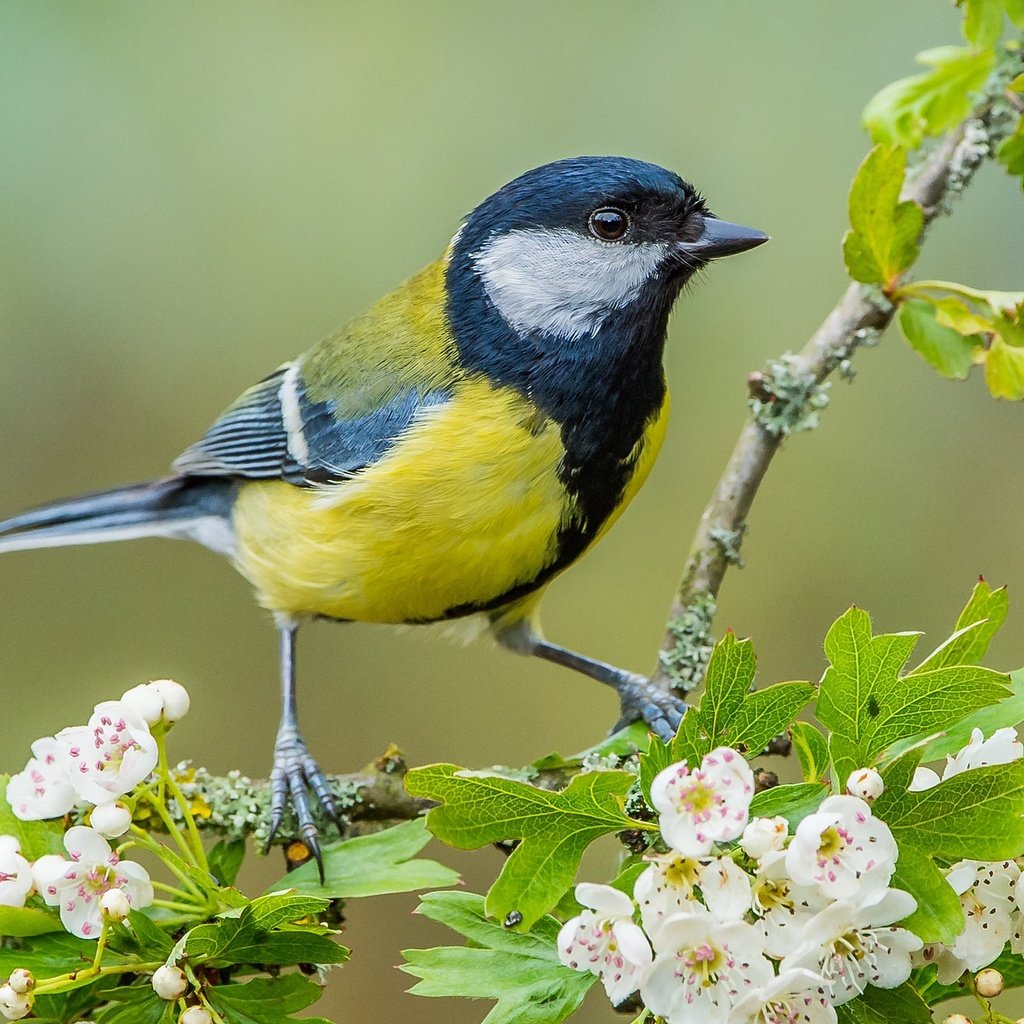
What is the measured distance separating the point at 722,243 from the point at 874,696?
1108 millimetres

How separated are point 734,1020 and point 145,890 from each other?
529mm

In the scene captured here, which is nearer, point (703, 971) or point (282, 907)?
point (703, 971)

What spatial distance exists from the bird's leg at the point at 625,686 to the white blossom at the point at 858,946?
0.78 m

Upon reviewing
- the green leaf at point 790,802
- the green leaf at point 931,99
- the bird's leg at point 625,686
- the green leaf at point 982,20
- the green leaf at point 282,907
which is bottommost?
the bird's leg at point 625,686

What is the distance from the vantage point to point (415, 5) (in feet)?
13.5

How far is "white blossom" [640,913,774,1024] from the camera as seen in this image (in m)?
0.91

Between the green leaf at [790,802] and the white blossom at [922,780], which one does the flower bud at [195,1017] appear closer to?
the green leaf at [790,802]

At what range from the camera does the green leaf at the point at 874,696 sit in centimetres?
97

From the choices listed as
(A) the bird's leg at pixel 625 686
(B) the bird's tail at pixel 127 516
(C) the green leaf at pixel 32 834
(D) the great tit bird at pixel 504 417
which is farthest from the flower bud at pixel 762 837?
(B) the bird's tail at pixel 127 516


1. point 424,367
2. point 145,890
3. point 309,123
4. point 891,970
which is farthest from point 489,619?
point 309,123

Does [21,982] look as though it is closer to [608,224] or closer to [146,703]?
[146,703]

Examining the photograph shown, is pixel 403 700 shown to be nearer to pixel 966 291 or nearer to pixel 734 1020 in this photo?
pixel 966 291

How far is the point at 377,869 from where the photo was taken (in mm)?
1250

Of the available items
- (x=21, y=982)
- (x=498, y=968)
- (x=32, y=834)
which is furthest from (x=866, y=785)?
(x=32, y=834)
